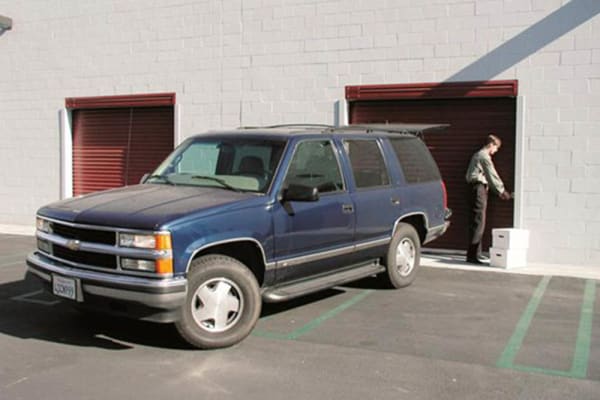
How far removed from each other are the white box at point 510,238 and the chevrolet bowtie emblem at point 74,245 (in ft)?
20.8

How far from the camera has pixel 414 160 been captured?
830cm

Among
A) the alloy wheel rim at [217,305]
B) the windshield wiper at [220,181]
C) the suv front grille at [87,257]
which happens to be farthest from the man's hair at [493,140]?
the suv front grille at [87,257]

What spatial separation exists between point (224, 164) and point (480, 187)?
4.91 m

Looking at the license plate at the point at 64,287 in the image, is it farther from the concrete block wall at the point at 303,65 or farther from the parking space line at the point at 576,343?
the concrete block wall at the point at 303,65

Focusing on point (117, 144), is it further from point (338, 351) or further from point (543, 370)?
point (543, 370)

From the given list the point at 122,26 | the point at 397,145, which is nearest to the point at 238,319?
the point at 397,145

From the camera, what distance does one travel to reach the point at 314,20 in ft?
37.2

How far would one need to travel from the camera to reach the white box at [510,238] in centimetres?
959

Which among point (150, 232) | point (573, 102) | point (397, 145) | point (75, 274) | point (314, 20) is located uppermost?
point (314, 20)

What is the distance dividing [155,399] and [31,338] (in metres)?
1.94

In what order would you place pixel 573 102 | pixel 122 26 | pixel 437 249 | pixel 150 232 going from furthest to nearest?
pixel 122 26
pixel 437 249
pixel 573 102
pixel 150 232

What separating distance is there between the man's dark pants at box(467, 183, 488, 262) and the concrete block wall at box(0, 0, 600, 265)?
655 millimetres

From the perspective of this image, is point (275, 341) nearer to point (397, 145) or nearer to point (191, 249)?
point (191, 249)

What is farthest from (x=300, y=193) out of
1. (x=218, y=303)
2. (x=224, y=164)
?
(x=218, y=303)
